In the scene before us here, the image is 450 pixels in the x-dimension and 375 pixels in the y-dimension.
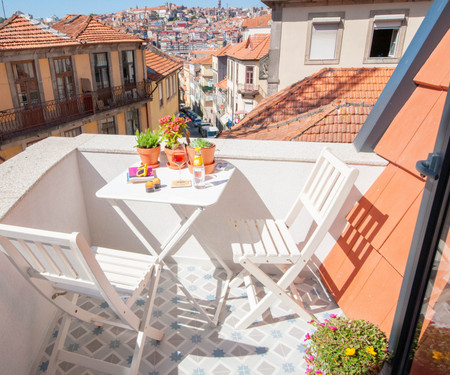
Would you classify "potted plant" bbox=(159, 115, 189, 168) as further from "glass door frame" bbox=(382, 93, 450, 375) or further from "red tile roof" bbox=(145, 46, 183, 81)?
"red tile roof" bbox=(145, 46, 183, 81)

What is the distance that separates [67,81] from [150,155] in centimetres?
1187

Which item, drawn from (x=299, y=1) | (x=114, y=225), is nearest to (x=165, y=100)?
(x=299, y=1)

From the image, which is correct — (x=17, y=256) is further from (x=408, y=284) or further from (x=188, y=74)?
(x=188, y=74)

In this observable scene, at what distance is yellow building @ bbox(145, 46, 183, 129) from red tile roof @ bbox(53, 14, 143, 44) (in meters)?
2.68

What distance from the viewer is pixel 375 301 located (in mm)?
2143

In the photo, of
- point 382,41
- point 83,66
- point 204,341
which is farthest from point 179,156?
point 83,66

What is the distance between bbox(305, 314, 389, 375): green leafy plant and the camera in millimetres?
1669

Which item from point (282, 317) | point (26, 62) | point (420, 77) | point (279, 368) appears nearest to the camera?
point (279, 368)

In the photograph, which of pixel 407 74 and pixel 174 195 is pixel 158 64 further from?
pixel 174 195

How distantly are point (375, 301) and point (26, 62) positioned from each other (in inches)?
477

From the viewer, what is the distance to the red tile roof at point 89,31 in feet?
41.7

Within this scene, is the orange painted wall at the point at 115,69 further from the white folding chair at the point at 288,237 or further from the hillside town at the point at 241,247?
the white folding chair at the point at 288,237

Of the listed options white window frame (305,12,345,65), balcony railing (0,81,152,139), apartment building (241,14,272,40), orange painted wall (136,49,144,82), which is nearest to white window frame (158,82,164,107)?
balcony railing (0,81,152,139)

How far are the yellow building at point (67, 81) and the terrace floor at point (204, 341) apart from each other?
970 centimetres
